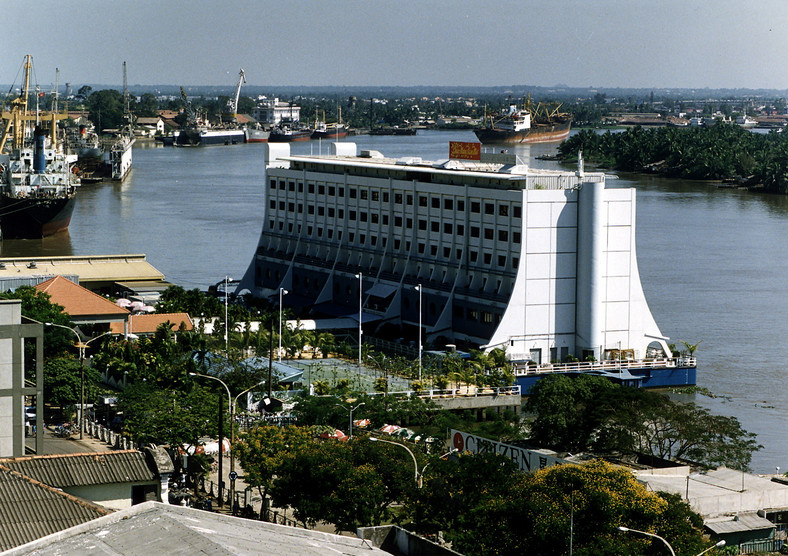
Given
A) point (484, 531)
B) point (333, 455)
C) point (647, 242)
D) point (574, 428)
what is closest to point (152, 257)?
point (647, 242)

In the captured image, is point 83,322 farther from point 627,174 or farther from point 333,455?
point 627,174

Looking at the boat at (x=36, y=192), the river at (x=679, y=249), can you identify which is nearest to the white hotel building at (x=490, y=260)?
the river at (x=679, y=249)

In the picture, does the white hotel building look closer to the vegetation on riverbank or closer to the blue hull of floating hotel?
the blue hull of floating hotel

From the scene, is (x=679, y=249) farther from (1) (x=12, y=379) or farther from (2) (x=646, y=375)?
(1) (x=12, y=379)

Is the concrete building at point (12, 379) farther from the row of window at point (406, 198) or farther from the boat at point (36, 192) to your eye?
the boat at point (36, 192)

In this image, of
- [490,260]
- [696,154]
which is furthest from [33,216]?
[696,154]

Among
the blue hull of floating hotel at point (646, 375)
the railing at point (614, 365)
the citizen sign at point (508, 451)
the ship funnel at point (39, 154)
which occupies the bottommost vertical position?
the blue hull of floating hotel at point (646, 375)
